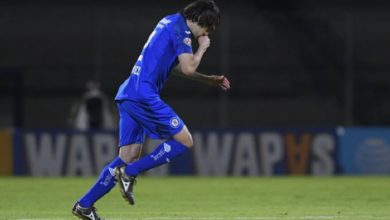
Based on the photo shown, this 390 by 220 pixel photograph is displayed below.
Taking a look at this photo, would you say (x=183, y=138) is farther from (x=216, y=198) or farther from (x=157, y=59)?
(x=216, y=198)

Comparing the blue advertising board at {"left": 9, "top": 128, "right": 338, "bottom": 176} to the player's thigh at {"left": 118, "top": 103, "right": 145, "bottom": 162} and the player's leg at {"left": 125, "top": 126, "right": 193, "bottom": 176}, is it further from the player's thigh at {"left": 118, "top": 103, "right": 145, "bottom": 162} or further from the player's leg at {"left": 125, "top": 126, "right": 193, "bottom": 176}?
the player's leg at {"left": 125, "top": 126, "right": 193, "bottom": 176}

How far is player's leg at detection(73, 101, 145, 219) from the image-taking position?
31.0ft

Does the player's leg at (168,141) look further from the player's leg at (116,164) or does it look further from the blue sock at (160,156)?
the player's leg at (116,164)

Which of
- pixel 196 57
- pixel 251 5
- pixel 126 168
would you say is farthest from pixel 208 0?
pixel 251 5

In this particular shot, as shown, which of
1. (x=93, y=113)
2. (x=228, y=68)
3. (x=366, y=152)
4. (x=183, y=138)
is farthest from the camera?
(x=228, y=68)

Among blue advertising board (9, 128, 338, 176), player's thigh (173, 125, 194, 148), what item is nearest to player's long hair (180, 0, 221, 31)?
player's thigh (173, 125, 194, 148)

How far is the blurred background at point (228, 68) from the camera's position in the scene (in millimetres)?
22266

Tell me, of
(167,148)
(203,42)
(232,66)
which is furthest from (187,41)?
(232,66)

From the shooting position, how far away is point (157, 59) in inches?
368

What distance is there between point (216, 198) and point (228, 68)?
9285mm

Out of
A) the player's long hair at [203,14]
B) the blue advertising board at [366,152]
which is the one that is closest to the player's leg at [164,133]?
the player's long hair at [203,14]

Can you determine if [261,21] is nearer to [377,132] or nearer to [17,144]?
[377,132]

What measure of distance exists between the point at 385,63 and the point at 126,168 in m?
14.9

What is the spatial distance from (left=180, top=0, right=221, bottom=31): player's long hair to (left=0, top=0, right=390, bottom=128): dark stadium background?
12.6 metres
